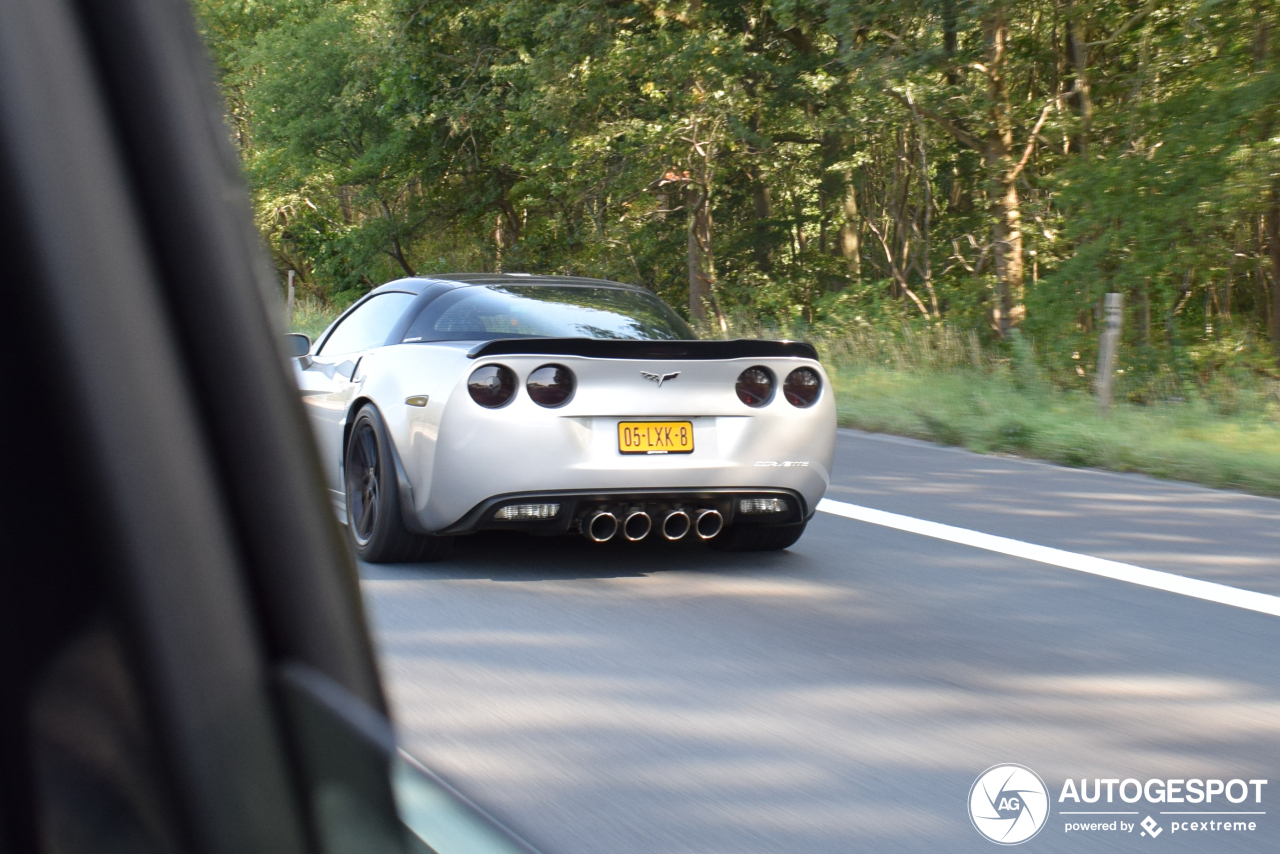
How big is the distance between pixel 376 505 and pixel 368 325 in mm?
1260

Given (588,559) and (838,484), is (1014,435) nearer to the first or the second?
(838,484)

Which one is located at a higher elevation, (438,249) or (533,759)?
(533,759)

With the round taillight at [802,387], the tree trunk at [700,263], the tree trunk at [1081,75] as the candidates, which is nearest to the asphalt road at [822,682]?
the round taillight at [802,387]

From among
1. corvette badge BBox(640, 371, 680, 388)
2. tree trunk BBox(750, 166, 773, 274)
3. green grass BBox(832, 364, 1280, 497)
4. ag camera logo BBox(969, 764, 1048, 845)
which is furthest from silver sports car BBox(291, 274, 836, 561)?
tree trunk BBox(750, 166, 773, 274)

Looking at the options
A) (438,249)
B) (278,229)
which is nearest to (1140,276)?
(438,249)

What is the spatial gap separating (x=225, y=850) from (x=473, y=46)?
92.9 feet

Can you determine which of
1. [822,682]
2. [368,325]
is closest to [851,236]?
[368,325]

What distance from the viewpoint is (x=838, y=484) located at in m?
8.36

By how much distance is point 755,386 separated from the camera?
5891mm

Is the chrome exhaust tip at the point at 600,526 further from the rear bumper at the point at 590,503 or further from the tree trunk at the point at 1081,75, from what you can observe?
the tree trunk at the point at 1081,75

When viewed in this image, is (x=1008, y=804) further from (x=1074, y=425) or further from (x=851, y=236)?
(x=851, y=236)

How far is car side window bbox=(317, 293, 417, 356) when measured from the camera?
655 centimetres

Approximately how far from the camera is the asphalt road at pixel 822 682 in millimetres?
Result: 3121

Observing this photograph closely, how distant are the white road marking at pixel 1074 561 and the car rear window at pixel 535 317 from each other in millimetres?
1610
